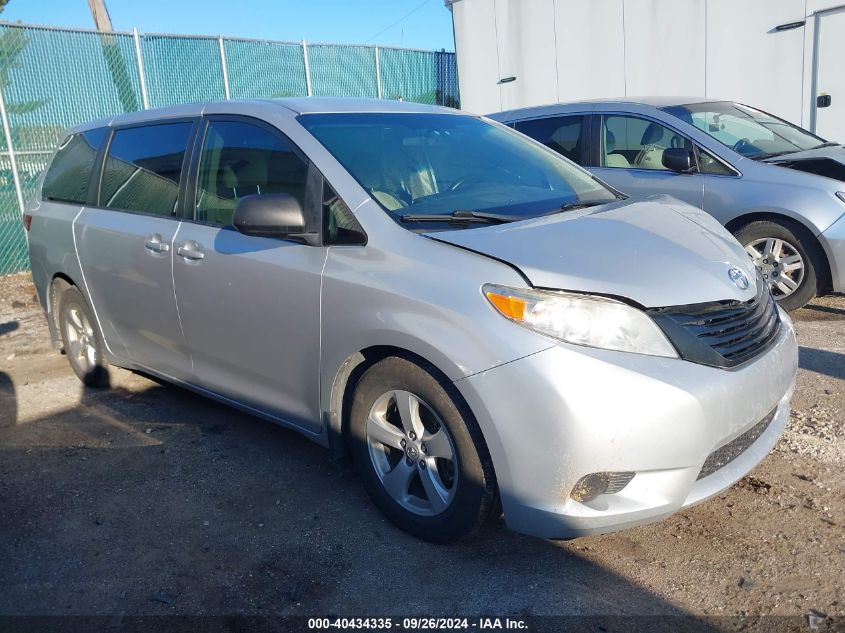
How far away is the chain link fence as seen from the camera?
29.9 feet

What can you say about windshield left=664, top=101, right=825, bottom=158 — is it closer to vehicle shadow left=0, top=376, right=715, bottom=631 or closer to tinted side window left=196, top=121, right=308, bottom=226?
tinted side window left=196, top=121, right=308, bottom=226

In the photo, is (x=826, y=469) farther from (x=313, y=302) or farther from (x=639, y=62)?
(x=639, y=62)

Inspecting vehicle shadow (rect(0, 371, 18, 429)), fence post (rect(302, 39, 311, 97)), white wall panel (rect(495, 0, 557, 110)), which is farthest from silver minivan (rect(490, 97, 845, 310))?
fence post (rect(302, 39, 311, 97))

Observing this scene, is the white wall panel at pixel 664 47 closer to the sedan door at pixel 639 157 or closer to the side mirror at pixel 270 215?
the sedan door at pixel 639 157

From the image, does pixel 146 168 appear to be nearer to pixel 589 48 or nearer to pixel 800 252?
pixel 800 252

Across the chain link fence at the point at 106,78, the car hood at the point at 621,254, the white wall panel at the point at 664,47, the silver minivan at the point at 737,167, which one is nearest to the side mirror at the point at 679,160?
the silver minivan at the point at 737,167

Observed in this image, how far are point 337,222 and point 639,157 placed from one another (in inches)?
170

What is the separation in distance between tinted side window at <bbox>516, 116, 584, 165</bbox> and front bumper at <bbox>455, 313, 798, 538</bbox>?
4.67 meters

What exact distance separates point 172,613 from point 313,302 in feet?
4.24

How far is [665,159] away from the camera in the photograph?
630cm

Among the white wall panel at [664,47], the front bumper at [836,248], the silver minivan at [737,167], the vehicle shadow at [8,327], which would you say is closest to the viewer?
the front bumper at [836,248]

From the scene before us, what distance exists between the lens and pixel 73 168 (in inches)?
196

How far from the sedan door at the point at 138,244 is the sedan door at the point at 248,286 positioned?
0.57 feet

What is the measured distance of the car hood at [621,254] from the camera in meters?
2.67
